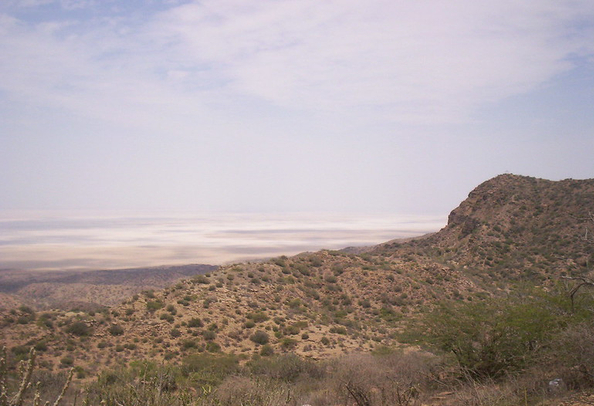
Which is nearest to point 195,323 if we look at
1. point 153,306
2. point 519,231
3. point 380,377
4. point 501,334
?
point 153,306

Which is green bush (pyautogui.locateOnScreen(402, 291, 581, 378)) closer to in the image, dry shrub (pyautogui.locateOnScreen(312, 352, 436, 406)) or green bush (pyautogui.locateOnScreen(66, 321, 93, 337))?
dry shrub (pyautogui.locateOnScreen(312, 352, 436, 406))

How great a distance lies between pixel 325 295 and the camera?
127 feet

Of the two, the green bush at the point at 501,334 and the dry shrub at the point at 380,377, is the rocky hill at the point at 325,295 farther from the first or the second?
the dry shrub at the point at 380,377

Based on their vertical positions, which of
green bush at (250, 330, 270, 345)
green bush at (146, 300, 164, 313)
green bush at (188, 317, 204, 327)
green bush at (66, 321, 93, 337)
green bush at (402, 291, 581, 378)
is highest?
green bush at (402, 291, 581, 378)

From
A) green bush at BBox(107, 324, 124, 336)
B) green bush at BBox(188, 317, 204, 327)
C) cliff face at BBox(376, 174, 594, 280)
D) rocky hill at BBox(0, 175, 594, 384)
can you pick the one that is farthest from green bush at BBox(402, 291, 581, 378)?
cliff face at BBox(376, 174, 594, 280)

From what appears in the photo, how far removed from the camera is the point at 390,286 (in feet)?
134

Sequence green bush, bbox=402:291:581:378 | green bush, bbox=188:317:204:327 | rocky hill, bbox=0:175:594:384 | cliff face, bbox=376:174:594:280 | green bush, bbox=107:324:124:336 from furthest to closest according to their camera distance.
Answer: cliff face, bbox=376:174:594:280
green bush, bbox=188:317:204:327
green bush, bbox=107:324:124:336
rocky hill, bbox=0:175:594:384
green bush, bbox=402:291:581:378

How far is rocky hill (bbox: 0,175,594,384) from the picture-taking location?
81.6 ft

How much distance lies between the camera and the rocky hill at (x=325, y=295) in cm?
2486

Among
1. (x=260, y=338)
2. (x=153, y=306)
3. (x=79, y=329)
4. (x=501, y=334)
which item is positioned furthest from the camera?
(x=153, y=306)

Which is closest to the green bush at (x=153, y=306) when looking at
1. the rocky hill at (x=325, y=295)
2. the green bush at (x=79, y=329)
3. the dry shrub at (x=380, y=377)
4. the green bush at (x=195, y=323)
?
the rocky hill at (x=325, y=295)

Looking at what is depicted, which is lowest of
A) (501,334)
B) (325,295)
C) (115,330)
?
(325,295)

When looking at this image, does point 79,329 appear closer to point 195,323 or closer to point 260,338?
point 195,323

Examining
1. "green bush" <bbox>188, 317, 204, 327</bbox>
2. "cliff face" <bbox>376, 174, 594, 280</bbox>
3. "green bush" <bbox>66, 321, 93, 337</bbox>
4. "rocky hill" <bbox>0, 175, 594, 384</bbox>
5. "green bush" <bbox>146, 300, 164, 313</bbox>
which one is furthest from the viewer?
"cliff face" <bbox>376, 174, 594, 280</bbox>
